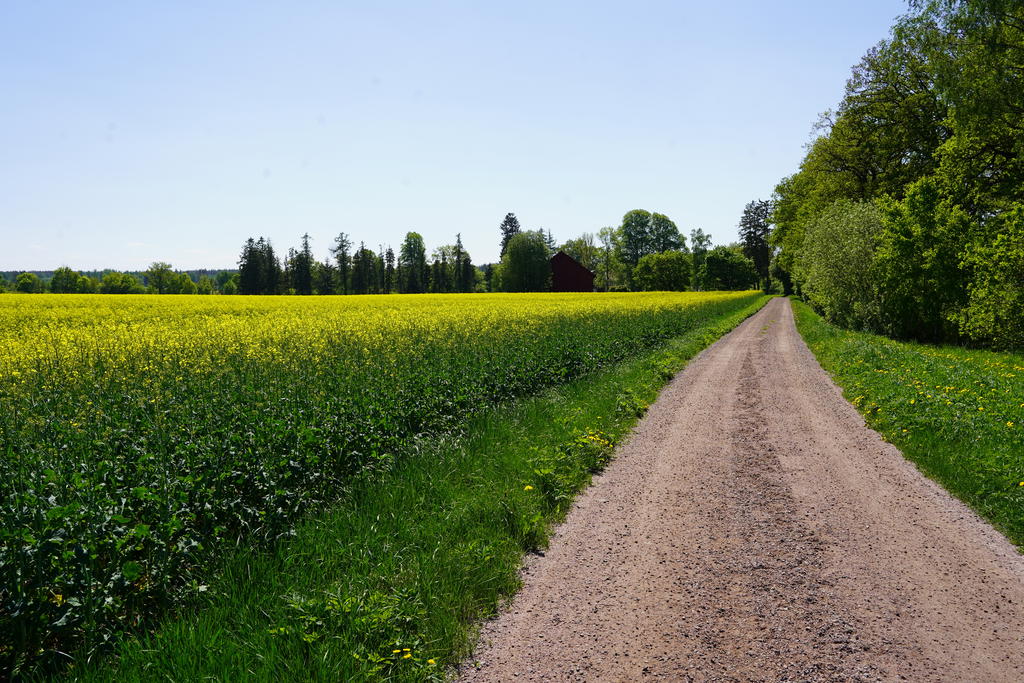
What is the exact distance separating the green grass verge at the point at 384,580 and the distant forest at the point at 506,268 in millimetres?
76708

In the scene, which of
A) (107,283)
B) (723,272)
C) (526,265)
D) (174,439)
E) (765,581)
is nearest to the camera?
(765,581)

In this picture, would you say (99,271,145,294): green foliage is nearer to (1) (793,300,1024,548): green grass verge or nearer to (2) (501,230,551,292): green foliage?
(2) (501,230,551,292): green foliage

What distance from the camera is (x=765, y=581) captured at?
15.5 ft

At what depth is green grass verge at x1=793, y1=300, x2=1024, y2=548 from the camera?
21.7 feet

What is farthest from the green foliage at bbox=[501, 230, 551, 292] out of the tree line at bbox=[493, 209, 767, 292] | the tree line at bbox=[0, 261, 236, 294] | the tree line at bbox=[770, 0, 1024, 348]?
the tree line at bbox=[0, 261, 236, 294]

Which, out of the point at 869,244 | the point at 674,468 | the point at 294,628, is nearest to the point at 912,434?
the point at 674,468

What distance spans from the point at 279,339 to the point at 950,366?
1772 cm

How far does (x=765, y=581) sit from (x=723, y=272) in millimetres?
112915

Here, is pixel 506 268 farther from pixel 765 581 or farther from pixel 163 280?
pixel 163 280

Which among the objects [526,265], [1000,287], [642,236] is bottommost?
[1000,287]

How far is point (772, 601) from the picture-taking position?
4.43 meters

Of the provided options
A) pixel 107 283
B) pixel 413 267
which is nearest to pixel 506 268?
pixel 413 267

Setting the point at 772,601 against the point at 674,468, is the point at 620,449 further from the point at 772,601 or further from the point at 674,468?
the point at 772,601

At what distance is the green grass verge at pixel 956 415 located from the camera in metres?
6.62
